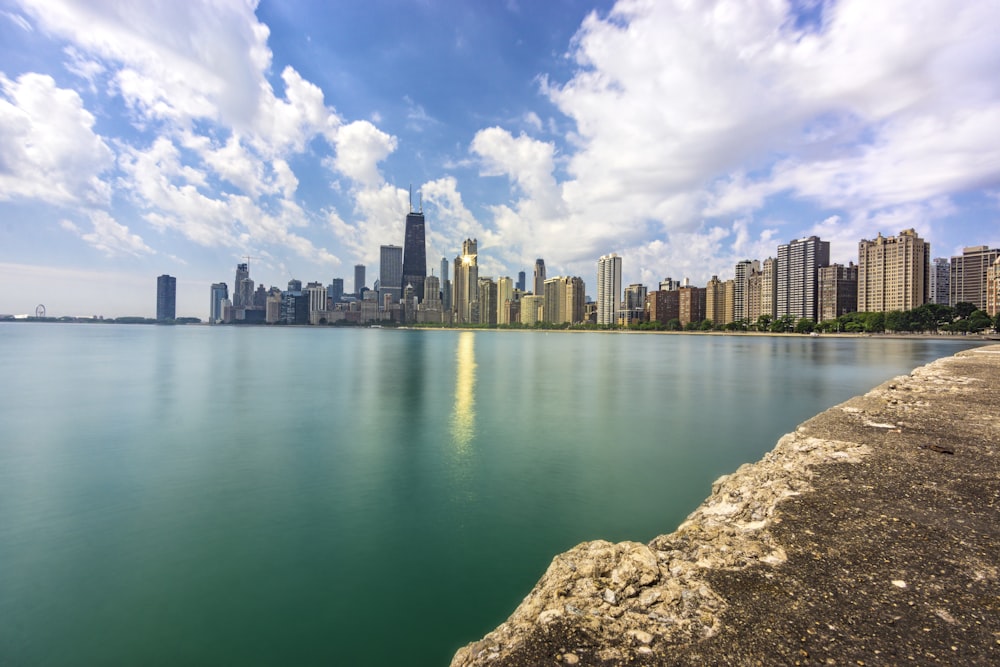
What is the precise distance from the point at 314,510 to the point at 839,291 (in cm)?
22858

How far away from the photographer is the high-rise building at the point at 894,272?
Result: 160000mm

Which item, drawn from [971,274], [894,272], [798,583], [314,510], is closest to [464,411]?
[314,510]

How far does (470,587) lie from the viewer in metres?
8.94

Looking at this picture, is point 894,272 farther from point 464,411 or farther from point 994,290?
point 464,411

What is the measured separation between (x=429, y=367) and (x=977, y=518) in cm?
5007

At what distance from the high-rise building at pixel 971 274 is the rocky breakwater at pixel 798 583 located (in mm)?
251449

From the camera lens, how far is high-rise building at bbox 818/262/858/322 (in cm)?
18662

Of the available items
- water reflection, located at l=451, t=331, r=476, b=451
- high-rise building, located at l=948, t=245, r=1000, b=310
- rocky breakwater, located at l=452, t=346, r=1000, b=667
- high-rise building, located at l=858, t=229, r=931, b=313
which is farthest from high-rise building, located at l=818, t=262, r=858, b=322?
rocky breakwater, located at l=452, t=346, r=1000, b=667

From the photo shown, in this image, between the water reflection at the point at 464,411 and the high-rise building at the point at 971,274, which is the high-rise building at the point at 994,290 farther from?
the water reflection at the point at 464,411

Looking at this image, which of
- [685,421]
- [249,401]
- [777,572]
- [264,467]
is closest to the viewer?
A: [777,572]

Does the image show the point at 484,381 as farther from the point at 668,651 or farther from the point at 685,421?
the point at 668,651

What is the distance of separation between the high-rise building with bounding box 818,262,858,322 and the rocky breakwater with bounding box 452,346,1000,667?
→ 717 feet

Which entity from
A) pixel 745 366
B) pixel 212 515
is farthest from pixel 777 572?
pixel 745 366

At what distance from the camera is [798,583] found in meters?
5.07
